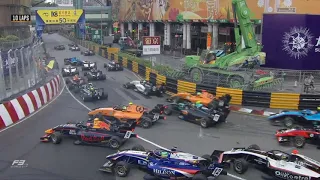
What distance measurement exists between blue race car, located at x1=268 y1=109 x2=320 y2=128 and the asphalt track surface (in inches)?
25.5

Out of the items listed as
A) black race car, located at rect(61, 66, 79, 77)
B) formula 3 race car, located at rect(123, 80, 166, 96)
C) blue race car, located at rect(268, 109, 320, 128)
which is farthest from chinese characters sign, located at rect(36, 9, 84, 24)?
blue race car, located at rect(268, 109, 320, 128)

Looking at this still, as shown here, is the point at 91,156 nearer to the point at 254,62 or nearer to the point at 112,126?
the point at 112,126

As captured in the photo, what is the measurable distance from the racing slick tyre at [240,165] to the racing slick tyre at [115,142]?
428cm

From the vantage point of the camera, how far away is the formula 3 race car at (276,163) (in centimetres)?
985

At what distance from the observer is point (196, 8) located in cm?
4662

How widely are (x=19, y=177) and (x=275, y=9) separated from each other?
31.6m

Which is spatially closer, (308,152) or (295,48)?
(308,152)

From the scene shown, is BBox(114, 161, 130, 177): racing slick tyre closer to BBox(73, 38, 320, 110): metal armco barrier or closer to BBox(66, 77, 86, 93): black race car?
BBox(73, 38, 320, 110): metal armco barrier

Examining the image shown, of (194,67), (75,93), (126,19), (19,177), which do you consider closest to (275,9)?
(194,67)

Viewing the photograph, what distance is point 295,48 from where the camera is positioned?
26.0 metres

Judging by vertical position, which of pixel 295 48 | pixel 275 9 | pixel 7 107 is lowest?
pixel 7 107

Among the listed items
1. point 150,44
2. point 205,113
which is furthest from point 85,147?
point 150,44

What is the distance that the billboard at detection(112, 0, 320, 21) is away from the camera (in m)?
33.6

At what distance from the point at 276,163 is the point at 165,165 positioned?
3317mm
